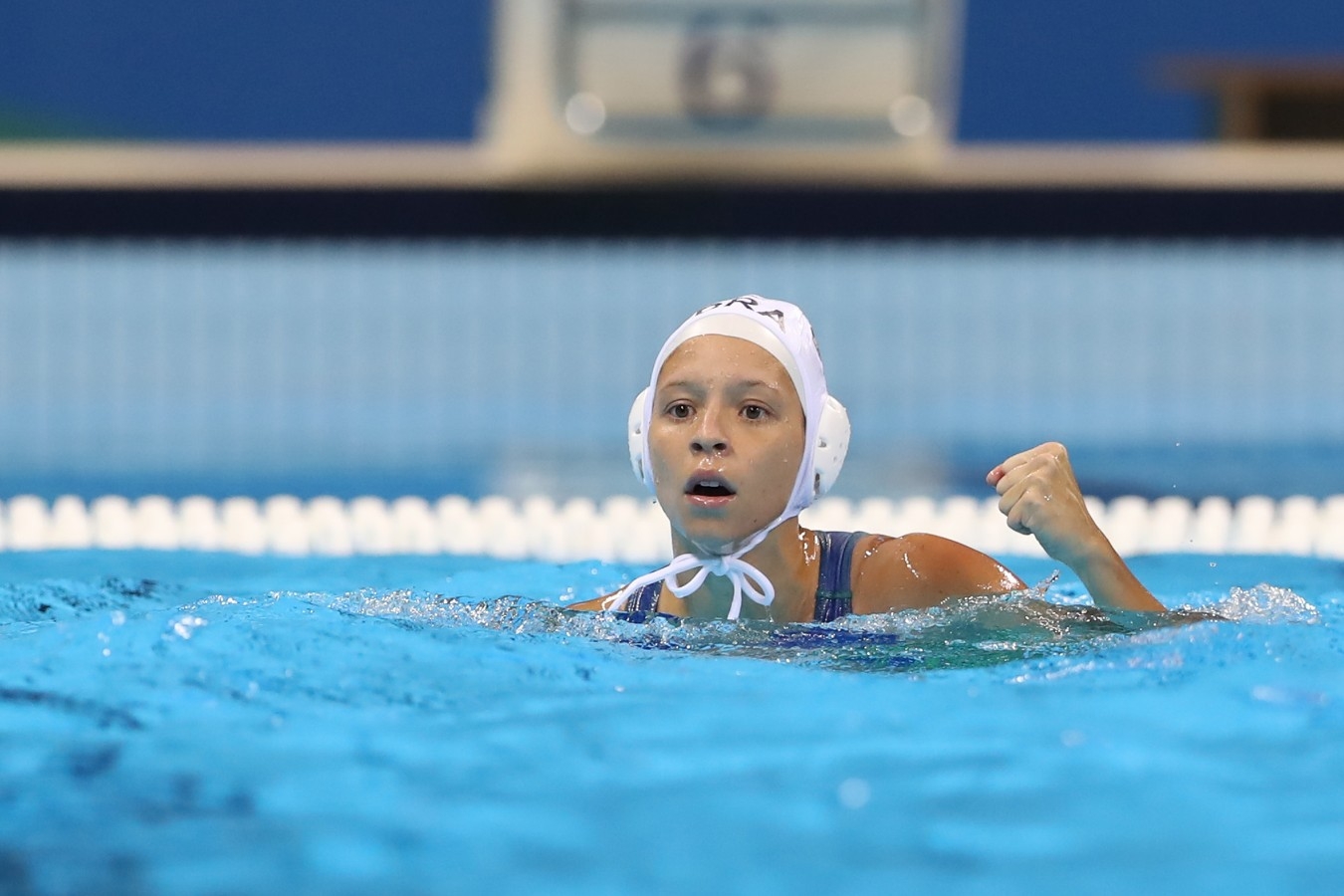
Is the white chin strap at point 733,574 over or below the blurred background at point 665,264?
below

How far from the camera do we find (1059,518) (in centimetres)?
254

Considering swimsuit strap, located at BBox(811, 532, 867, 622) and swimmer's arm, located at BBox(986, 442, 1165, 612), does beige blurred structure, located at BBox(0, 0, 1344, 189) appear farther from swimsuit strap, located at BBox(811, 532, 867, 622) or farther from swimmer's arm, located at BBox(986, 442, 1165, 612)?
swimmer's arm, located at BBox(986, 442, 1165, 612)

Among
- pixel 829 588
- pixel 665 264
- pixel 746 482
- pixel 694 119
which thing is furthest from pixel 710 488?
pixel 665 264

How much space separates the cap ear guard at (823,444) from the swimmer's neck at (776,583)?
9cm

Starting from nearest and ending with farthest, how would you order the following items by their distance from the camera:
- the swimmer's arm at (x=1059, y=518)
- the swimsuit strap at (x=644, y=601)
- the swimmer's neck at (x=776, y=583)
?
the swimmer's arm at (x=1059, y=518), the swimmer's neck at (x=776, y=583), the swimsuit strap at (x=644, y=601)

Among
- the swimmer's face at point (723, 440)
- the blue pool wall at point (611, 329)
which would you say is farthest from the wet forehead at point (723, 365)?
the blue pool wall at point (611, 329)

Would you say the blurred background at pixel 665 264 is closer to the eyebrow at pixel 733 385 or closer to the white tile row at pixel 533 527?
the white tile row at pixel 533 527

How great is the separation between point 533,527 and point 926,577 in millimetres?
2420

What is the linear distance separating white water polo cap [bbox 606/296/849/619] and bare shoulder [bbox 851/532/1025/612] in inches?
6.9

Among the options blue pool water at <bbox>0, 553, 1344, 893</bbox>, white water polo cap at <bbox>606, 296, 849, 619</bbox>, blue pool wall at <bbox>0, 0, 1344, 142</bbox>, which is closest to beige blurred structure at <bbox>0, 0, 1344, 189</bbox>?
blue pool wall at <bbox>0, 0, 1344, 142</bbox>

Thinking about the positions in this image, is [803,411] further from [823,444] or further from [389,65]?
[389,65]

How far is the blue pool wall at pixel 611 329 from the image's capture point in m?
8.16

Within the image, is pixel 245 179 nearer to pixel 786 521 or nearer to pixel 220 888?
pixel 786 521

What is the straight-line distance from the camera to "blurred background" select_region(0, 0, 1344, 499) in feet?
25.1
